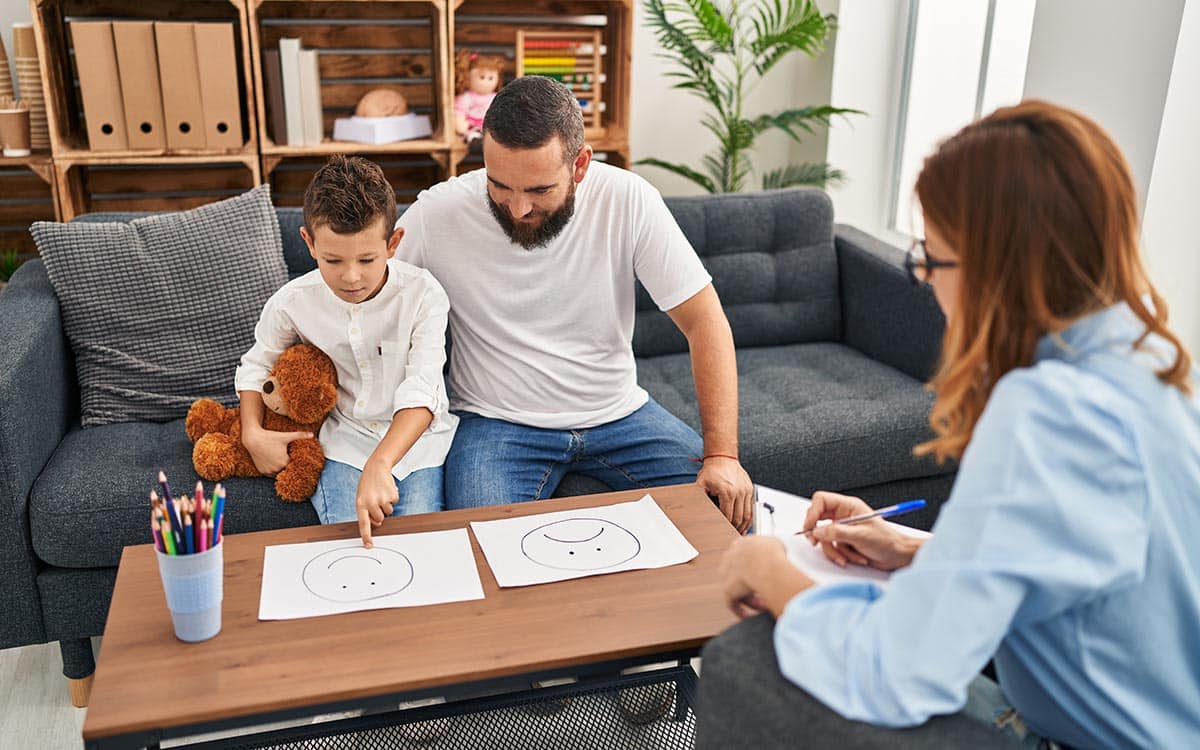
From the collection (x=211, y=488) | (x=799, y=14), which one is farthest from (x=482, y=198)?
(x=799, y=14)

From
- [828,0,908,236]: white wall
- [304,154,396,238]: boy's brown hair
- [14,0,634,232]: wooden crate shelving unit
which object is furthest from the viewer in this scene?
[828,0,908,236]: white wall

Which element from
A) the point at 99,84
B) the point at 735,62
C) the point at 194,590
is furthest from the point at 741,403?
the point at 99,84

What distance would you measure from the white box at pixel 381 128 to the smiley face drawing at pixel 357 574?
2087mm

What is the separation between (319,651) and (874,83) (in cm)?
305

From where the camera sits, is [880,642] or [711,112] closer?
[880,642]

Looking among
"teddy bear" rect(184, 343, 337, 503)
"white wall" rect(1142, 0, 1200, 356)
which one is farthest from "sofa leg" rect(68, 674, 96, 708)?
"white wall" rect(1142, 0, 1200, 356)

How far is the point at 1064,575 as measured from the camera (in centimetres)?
78

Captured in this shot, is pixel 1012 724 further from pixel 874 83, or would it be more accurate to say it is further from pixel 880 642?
pixel 874 83

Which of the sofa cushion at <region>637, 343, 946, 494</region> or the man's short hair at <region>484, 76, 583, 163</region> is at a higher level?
the man's short hair at <region>484, 76, 583, 163</region>

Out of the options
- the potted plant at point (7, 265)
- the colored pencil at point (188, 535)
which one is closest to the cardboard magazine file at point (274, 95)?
the potted plant at point (7, 265)

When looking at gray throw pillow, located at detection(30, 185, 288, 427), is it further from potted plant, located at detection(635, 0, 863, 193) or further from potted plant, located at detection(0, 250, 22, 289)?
potted plant, located at detection(635, 0, 863, 193)

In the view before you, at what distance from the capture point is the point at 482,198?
73.0 inches

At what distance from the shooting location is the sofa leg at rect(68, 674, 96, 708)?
182cm

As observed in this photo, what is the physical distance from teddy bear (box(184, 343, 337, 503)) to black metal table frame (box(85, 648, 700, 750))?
45 centimetres
